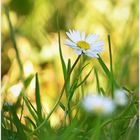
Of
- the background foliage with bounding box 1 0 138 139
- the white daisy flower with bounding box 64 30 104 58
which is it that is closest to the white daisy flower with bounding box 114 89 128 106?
the white daisy flower with bounding box 64 30 104 58

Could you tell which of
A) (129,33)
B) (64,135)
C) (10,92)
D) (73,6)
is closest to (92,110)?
(64,135)

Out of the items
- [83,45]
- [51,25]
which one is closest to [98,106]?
[83,45]

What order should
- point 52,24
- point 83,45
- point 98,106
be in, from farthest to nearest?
point 52,24 → point 83,45 → point 98,106

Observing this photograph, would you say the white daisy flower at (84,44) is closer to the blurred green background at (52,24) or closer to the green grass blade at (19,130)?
the green grass blade at (19,130)

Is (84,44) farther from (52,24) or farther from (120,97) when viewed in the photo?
(52,24)

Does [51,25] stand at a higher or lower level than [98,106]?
higher

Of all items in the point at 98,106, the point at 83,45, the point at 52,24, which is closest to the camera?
the point at 98,106
